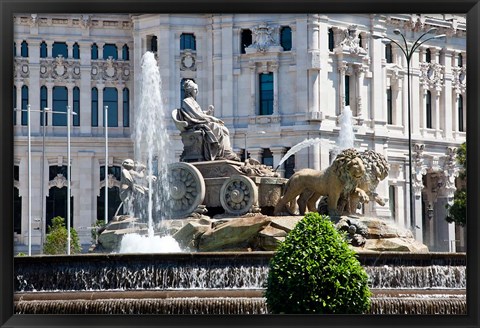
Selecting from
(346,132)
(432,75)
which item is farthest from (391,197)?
(432,75)

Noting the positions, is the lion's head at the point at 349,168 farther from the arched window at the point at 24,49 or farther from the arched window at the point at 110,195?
the arched window at the point at 24,49

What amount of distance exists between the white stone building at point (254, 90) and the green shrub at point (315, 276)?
55.7m

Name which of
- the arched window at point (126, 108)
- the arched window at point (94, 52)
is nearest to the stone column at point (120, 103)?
the arched window at point (126, 108)

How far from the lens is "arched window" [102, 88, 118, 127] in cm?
8731

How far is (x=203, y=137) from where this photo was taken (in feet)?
106

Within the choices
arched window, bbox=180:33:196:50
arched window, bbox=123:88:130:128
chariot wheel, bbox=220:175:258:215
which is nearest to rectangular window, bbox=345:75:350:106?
arched window, bbox=180:33:196:50

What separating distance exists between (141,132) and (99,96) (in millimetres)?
9929

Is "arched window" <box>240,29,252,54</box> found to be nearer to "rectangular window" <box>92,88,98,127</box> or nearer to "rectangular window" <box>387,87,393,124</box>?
"rectangular window" <box>387,87,393,124</box>

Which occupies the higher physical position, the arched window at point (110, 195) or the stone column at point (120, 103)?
the stone column at point (120, 103)

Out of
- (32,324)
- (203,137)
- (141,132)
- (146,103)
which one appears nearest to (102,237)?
(203,137)

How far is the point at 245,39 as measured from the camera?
281ft

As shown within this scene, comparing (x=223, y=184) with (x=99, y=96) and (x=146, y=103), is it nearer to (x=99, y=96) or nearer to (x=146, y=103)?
(x=146, y=103)

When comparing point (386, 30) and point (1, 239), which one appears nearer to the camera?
point (1, 239)

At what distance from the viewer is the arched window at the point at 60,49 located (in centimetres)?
8744
